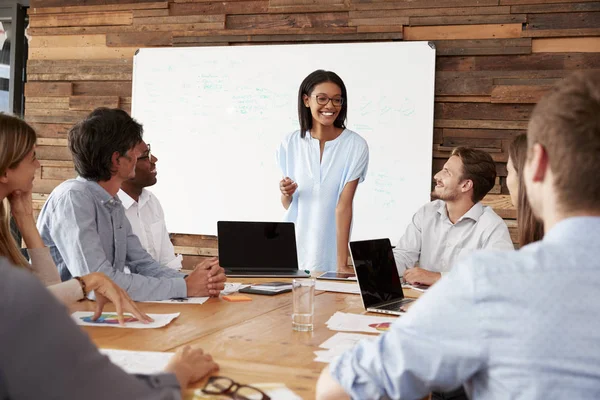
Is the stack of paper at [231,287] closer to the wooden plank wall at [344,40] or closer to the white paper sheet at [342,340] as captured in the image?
the white paper sheet at [342,340]

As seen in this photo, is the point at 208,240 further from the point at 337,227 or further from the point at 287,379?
the point at 287,379

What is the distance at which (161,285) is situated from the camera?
2.03 m

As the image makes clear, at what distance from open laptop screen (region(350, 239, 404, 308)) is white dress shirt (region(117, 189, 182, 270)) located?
1.24m

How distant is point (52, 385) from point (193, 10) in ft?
14.5

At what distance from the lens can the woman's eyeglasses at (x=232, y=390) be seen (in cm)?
107

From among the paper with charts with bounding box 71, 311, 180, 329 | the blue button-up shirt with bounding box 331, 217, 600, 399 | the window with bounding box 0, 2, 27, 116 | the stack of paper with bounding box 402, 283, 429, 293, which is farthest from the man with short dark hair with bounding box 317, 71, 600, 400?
the window with bounding box 0, 2, 27, 116

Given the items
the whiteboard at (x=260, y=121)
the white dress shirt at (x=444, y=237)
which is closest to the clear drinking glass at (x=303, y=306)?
the white dress shirt at (x=444, y=237)

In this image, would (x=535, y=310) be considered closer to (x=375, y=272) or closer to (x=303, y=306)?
(x=303, y=306)

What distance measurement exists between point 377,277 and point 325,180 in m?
1.22

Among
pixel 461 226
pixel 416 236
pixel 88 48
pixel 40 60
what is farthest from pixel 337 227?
pixel 40 60

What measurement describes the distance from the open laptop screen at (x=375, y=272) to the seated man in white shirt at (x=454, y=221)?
2.12ft

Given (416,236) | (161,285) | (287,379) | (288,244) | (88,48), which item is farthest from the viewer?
(88,48)

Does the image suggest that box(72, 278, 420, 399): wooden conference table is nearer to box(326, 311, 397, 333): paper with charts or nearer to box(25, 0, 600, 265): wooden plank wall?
box(326, 311, 397, 333): paper with charts

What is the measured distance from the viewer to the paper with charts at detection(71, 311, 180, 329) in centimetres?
159
